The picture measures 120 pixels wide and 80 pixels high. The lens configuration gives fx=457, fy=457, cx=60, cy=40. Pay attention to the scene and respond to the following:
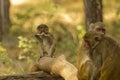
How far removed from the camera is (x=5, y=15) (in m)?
20.7

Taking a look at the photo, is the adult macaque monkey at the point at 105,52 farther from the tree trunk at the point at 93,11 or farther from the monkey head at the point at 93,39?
the tree trunk at the point at 93,11

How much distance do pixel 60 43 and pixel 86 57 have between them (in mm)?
11590

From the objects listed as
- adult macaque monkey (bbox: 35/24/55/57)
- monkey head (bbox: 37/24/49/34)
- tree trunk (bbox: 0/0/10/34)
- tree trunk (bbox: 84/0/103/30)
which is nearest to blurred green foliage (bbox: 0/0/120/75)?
tree trunk (bbox: 0/0/10/34)

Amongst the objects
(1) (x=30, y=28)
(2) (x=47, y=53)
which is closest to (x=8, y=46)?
(1) (x=30, y=28)

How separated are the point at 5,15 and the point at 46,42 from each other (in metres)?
11.4

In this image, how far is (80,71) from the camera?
7.31 meters

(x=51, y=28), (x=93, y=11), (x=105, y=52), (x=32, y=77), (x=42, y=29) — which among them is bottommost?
(x=51, y=28)

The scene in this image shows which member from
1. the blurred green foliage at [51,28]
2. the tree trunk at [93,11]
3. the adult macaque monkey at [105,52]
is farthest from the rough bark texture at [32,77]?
the blurred green foliage at [51,28]

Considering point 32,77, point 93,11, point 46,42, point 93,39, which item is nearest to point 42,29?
point 46,42

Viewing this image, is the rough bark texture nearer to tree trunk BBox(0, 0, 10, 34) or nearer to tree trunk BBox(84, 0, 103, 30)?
tree trunk BBox(84, 0, 103, 30)

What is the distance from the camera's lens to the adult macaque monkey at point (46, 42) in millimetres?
9419

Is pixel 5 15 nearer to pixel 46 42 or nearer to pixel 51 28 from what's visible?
pixel 51 28

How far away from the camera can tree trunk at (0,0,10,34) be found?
66.7 feet

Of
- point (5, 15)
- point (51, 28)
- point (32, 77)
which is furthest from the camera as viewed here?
point (5, 15)
